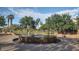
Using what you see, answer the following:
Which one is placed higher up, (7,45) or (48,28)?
(48,28)

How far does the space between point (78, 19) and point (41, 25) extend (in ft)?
1.65

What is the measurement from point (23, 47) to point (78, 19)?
83 cm
